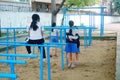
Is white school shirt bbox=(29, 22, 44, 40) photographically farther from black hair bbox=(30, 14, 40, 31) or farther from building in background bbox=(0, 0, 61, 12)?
building in background bbox=(0, 0, 61, 12)

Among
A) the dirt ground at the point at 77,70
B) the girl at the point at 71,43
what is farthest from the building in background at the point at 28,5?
the girl at the point at 71,43

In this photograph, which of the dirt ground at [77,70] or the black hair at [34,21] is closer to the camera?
the dirt ground at [77,70]

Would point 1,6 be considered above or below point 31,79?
above

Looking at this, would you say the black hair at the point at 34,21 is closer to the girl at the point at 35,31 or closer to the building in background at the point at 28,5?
the girl at the point at 35,31

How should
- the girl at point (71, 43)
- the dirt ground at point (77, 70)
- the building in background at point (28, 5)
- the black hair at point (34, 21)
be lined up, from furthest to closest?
the building in background at point (28, 5), the girl at point (71, 43), the black hair at point (34, 21), the dirt ground at point (77, 70)

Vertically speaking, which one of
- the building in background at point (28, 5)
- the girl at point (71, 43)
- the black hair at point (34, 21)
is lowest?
the girl at point (71, 43)

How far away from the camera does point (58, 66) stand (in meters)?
10.5

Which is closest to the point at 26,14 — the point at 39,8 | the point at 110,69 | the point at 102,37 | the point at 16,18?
the point at 16,18

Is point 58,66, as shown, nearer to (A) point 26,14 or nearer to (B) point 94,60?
(B) point 94,60

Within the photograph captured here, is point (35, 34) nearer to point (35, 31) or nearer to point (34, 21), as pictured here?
point (35, 31)

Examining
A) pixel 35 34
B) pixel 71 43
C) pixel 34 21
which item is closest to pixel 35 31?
pixel 35 34

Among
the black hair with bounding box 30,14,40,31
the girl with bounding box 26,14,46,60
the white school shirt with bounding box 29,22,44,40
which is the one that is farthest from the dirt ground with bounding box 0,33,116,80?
the black hair with bounding box 30,14,40,31

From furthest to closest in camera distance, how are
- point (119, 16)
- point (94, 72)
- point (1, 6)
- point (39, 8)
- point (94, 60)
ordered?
point (119, 16)
point (39, 8)
point (1, 6)
point (94, 60)
point (94, 72)

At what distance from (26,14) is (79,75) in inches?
884
